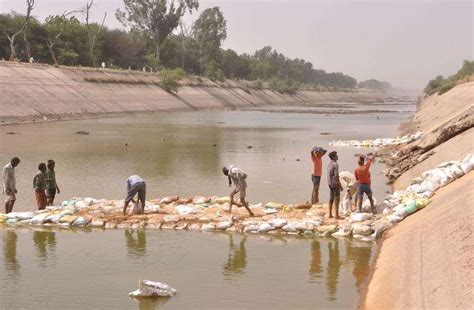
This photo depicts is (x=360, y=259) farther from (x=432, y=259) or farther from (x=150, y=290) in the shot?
(x=150, y=290)

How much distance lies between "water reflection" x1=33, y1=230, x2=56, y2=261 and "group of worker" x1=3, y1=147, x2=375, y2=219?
1.85m

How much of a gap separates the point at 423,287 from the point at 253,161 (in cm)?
1822

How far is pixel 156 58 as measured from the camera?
319 feet

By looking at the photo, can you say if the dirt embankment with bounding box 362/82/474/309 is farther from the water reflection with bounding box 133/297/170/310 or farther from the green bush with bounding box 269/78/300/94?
the green bush with bounding box 269/78/300/94

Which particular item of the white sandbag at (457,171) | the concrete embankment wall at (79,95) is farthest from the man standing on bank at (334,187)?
the concrete embankment wall at (79,95)

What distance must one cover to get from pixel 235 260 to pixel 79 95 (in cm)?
5002

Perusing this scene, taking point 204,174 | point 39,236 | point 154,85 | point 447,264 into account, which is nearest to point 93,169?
point 204,174

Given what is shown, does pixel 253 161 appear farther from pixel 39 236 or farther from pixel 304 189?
pixel 39 236

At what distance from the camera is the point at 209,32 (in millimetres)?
112375

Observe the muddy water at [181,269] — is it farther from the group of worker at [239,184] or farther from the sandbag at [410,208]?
the sandbag at [410,208]

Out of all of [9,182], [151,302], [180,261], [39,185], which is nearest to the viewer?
[151,302]

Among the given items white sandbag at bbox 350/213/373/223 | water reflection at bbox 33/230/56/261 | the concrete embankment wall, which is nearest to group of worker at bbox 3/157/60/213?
water reflection at bbox 33/230/56/261

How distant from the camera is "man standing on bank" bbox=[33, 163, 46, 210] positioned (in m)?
14.6

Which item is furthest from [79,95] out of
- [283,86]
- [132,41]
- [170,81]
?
[283,86]
